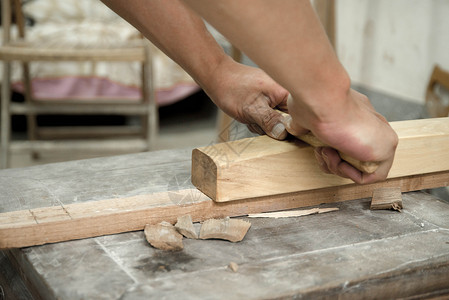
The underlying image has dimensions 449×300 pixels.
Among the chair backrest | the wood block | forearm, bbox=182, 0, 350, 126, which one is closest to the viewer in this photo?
forearm, bbox=182, 0, 350, 126

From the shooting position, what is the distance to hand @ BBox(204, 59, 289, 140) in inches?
47.5

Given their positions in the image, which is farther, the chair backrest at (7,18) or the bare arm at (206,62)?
the chair backrest at (7,18)

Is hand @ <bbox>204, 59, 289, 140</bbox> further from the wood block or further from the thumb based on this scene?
the wood block

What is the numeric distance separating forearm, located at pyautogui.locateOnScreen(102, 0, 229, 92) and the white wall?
48.0 inches

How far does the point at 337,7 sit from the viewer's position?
262 cm

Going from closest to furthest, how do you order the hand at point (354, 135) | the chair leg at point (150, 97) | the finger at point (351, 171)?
the hand at point (354, 135) → the finger at point (351, 171) → the chair leg at point (150, 97)

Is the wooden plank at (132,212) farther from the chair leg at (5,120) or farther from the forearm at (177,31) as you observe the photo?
the chair leg at (5,120)

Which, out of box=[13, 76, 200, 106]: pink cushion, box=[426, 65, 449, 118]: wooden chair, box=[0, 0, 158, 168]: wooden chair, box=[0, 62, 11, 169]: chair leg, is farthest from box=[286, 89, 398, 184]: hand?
box=[13, 76, 200, 106]: pink cushion

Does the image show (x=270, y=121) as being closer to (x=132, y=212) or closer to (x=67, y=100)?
(x=132, y=212)

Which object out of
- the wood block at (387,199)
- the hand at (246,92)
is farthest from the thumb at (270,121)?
the wood block at (387,199)

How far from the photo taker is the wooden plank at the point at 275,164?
1053 millimetres

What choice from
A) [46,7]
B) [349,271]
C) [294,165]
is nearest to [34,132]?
[46,7]

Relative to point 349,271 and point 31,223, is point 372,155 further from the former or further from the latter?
point 31,223

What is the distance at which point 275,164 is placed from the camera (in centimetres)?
108
